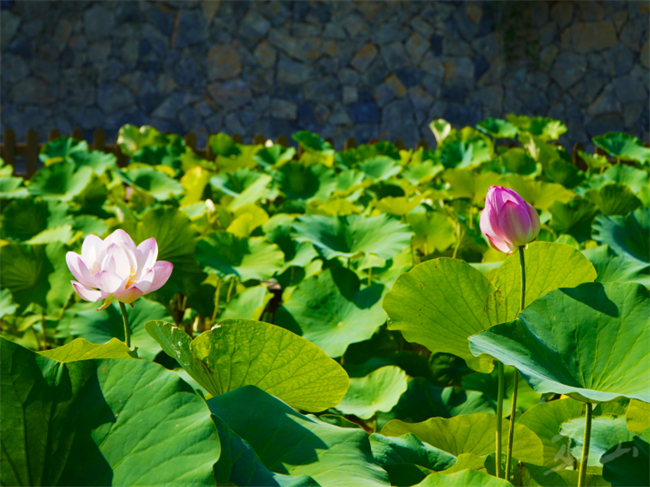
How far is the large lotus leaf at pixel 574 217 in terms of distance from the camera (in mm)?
1149

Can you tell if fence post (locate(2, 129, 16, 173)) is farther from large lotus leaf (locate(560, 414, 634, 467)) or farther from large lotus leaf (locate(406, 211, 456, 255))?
large lotus leaf (locate(560, 414, 634, 467))

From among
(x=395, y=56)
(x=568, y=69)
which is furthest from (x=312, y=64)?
(x=568, y=69)

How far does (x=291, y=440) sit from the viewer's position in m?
0.48

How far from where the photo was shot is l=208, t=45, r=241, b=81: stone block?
22.1ft

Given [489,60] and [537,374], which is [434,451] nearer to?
[537,374]

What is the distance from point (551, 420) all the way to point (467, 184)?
2.83 ft

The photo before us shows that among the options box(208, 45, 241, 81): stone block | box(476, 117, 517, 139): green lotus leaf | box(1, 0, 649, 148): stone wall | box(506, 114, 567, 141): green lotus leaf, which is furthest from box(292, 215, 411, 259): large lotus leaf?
box(208, 45, 241, 81): stone block

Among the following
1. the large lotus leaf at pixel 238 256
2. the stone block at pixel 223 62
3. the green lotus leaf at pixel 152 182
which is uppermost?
the large lotus leaf at pixel 238 256

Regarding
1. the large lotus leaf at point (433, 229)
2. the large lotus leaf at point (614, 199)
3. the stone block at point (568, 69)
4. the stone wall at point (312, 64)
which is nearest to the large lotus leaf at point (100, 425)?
the large lotus leaf at point (433, 229)

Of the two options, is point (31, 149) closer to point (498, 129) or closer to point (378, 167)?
point (378, 167)

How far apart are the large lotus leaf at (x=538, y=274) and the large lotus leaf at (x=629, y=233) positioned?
0.37 m

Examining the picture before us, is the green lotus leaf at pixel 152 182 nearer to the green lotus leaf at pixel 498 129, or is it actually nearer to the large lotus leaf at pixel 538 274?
the large lotus leaf at pixel 538 274

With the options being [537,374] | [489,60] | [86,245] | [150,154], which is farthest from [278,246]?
[489,60]

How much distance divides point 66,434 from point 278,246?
0.68 meters
